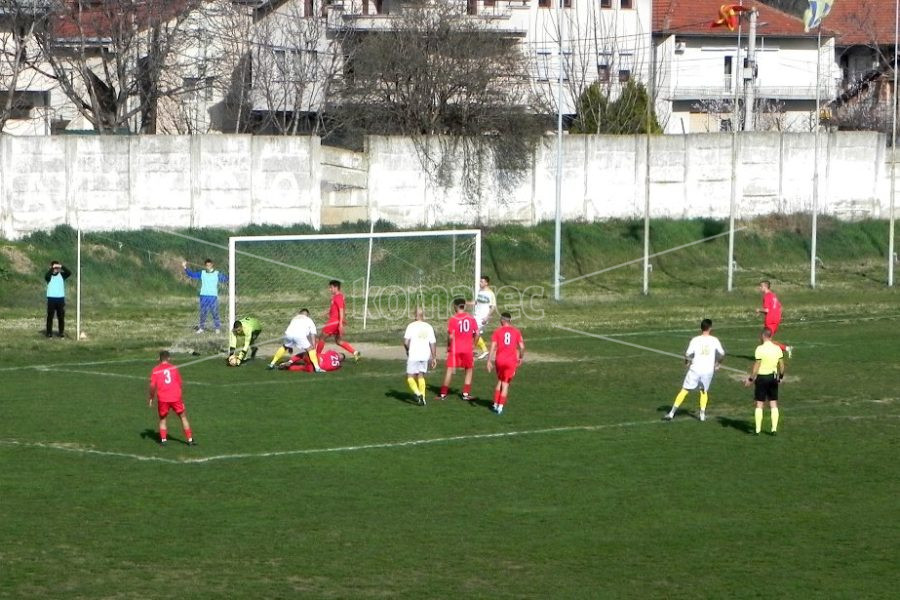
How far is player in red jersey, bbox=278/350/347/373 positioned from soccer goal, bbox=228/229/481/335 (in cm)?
535

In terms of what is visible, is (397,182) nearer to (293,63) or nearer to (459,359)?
(293,63)

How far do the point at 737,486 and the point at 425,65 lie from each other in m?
34.8

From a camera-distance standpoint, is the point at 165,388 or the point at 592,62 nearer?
the point at 165,388

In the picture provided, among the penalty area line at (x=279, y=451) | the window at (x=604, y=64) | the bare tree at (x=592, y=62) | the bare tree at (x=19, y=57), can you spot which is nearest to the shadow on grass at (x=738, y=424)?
the penalty area line at (x=279, y=451)

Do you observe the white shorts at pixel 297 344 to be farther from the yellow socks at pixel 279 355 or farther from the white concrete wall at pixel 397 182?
the white concrete wall at pixel 397 182

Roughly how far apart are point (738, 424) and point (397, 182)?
2649 cm

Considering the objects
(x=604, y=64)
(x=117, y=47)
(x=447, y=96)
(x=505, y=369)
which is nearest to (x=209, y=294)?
(x=505, y=369)

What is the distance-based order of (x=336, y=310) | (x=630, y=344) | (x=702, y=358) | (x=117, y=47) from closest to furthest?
1. (x=702, y=358)
2. (x=336, y=310)
3. (x=630, y=344)
4. (x=117, y=47)

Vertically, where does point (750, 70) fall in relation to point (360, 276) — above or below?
above

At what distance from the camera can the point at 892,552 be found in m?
18.3

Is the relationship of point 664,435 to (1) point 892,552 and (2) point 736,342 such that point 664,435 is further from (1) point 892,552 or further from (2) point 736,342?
(2) point 736,342

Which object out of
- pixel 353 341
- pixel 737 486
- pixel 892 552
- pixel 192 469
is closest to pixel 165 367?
pixel 192 469

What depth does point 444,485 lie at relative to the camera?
71.2 feet

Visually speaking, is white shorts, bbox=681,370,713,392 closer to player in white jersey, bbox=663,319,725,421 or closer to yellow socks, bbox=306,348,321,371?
player in white jersey, bbox=663,319,725,421
